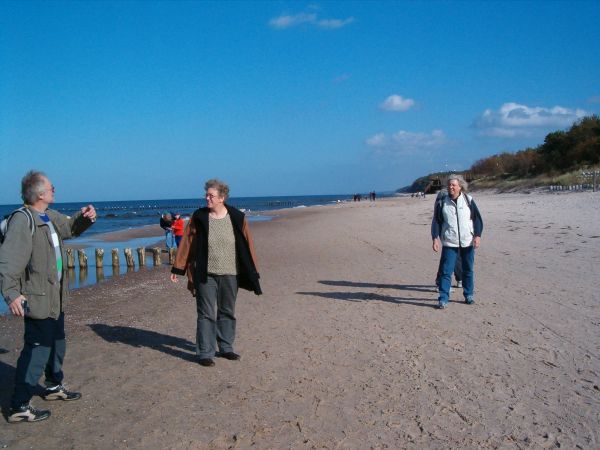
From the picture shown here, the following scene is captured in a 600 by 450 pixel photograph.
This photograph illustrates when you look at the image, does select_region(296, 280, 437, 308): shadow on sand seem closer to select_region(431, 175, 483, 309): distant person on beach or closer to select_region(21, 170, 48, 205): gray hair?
select_region(431, 175, 483, 309): distant person on beach

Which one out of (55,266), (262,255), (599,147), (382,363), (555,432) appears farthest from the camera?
(599,147)

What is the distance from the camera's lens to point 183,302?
9406 mm

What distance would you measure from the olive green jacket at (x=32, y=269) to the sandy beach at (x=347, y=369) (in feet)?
3.40

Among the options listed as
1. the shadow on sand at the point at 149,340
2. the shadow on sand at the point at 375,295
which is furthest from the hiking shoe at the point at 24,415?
the shadow on sand at the point at 375,295

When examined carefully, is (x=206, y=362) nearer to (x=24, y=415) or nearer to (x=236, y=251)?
(x=236, y=251)

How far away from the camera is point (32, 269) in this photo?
416 centimetres

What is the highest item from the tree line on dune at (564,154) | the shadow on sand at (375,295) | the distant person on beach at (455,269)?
the tree line on dune at (564,154)

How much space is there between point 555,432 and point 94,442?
3.56 metres

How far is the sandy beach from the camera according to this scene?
12.8ft

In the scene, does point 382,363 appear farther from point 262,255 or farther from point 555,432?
point 262,255

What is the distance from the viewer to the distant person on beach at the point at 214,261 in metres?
5.48

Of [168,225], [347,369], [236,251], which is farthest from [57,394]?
[168,225]

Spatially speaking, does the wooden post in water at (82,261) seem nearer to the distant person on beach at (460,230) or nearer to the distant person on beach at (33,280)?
the distant person on beach at (460,230)

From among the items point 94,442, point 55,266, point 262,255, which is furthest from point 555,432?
point 262,255
